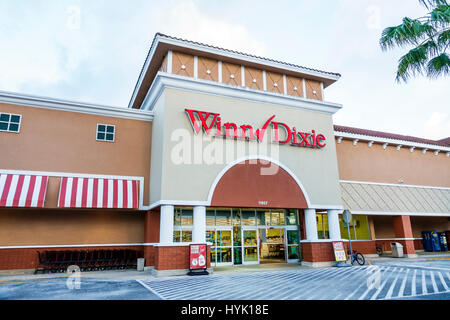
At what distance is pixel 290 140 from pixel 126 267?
1063 centimetres

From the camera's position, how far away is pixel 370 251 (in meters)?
20.5

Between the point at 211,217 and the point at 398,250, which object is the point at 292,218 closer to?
the point at 211,217

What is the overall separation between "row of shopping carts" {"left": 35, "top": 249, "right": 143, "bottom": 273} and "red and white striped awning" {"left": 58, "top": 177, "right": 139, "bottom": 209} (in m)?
2.37

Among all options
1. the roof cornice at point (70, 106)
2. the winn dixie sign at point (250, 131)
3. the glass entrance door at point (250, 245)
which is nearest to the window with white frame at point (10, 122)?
the roof cornice at point (70, 106)

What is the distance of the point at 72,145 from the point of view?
15.1 meters

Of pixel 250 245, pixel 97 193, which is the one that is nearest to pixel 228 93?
pixel 97 193

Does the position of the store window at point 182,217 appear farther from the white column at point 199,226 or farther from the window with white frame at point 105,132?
the window with white frame at point 105,132

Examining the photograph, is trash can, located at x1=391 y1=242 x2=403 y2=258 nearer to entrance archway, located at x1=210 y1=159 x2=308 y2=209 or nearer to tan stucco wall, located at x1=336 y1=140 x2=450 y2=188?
tan stucco wall, located at x1=336 y1=140 x2=450 y2=188

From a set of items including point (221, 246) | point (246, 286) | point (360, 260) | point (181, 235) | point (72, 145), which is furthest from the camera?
point (221, 246)

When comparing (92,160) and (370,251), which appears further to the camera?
(370,251)

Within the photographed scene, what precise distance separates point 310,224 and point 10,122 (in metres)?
15.6
